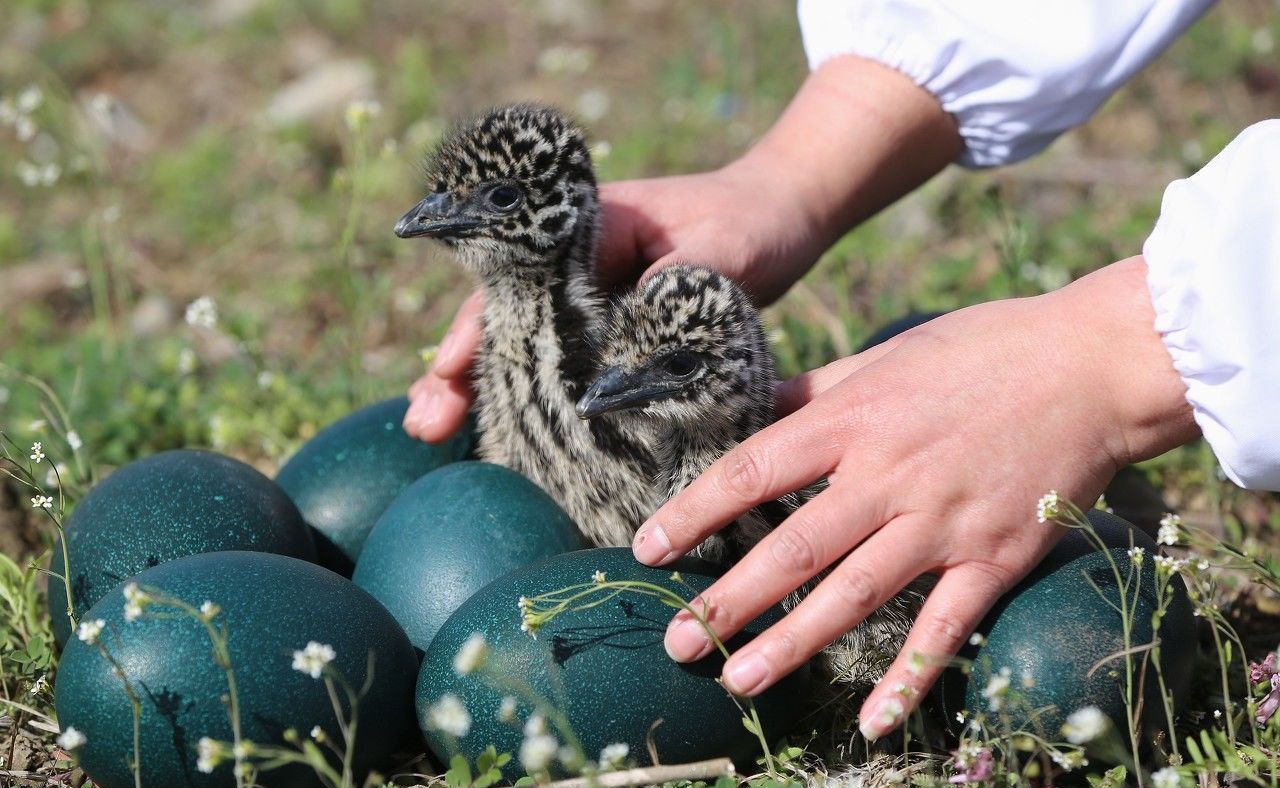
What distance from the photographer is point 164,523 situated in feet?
11.2

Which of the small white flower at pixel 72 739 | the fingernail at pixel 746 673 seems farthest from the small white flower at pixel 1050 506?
the small white flower at pixel 72 739

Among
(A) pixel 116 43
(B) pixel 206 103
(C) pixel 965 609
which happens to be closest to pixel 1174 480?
(C) pixel 965 609

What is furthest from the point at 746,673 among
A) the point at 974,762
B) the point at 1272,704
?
the point at 1272,704

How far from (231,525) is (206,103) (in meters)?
6.16

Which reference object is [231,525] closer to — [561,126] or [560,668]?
[560,668]

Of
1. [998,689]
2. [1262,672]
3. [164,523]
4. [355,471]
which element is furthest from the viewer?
[355,471]

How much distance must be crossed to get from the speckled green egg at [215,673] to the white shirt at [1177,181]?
2097mm

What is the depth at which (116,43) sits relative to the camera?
9.27m

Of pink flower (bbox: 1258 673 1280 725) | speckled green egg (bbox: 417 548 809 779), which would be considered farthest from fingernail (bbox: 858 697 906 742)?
pink flower (bbox: 1258 673 1280 725)

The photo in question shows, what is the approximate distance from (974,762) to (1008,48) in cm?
238

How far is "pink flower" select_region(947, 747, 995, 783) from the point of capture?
281 centimetres

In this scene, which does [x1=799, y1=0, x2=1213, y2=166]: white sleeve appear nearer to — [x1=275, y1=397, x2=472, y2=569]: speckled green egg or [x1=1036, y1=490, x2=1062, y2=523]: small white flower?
[x1=1036, y1=490, x2=1062, y2=523]: small white flower

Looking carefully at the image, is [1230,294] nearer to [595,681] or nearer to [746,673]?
[746,673]

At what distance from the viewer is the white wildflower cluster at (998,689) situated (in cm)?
263
